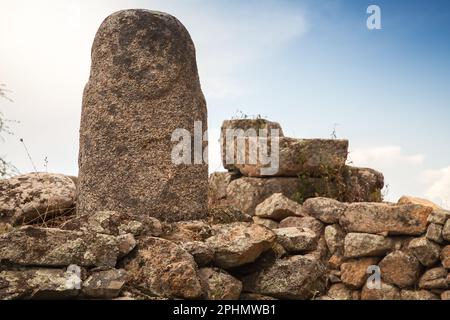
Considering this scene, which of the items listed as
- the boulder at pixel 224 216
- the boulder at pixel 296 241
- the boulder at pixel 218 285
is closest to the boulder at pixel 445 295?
the boulder at pixel 296 241

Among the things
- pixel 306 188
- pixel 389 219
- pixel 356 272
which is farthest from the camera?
pixel 306 188

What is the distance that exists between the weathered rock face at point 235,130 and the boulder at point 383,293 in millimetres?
4002

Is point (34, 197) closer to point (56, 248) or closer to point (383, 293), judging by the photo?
point (56, 248)

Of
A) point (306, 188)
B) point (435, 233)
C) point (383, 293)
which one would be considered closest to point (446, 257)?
point (435, 233)

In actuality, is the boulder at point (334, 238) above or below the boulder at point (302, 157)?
below

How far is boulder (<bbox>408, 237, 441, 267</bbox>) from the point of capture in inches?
396

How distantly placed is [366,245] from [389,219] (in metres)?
0.63

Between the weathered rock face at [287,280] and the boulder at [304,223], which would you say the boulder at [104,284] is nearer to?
the weathered rock face at [287,280]

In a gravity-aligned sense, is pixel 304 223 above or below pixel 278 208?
below

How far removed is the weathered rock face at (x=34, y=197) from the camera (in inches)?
271

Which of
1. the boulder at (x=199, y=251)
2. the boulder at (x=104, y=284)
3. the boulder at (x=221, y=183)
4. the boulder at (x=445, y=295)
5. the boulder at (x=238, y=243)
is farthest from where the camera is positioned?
the boulder at (x=221, y=183)

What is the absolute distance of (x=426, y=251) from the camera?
10.1 meters

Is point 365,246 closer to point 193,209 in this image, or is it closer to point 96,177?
point 193,209
